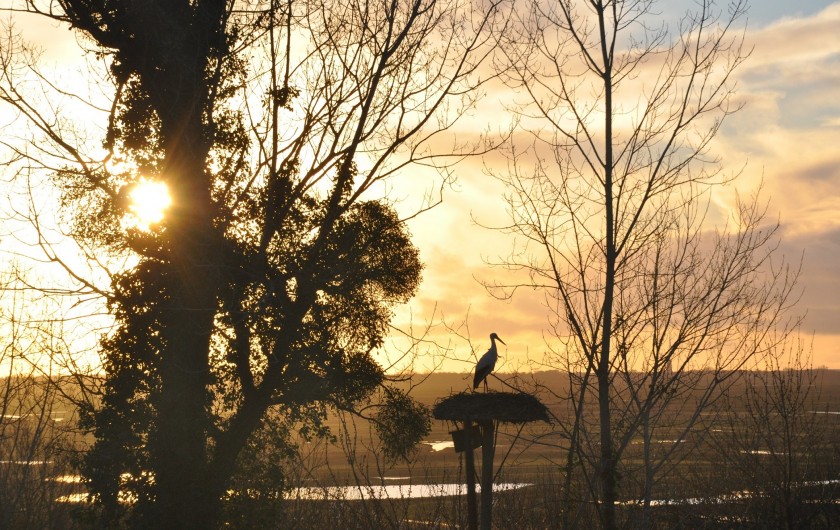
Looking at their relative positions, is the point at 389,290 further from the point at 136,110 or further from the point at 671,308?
the point at 671,308

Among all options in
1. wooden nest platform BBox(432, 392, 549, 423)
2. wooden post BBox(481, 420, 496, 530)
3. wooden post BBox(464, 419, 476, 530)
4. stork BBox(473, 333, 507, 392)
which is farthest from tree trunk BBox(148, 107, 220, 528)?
wooden post BBox(481, 420, 496, 530)

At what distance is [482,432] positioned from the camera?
35.7 ft

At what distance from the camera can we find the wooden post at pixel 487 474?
1023 cm

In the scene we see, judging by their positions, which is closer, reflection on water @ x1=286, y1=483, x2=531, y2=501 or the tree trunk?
reflection on water @ x1=286, y1=483, x2=531, y2=501

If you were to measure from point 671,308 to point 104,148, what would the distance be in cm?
1035

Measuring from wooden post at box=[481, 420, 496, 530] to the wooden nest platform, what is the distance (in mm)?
207

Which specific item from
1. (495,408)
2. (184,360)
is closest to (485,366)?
(495,408)

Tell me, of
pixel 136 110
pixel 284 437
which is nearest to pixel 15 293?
pixel 136 110

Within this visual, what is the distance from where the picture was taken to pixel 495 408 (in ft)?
34.9

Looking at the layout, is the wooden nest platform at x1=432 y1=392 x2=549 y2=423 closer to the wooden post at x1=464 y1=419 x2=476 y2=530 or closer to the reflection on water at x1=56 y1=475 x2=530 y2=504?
the wooden post at x1=464 y1=419 x2=476 y2=530

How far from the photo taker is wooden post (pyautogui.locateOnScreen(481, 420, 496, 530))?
33.6 ft

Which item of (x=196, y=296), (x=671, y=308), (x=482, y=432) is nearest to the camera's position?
(x=671, y=308)

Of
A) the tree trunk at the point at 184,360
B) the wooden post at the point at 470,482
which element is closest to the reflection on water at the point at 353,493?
the wooden post at the point at 470,482

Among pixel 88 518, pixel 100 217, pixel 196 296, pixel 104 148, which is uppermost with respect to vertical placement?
pixel 104 148
